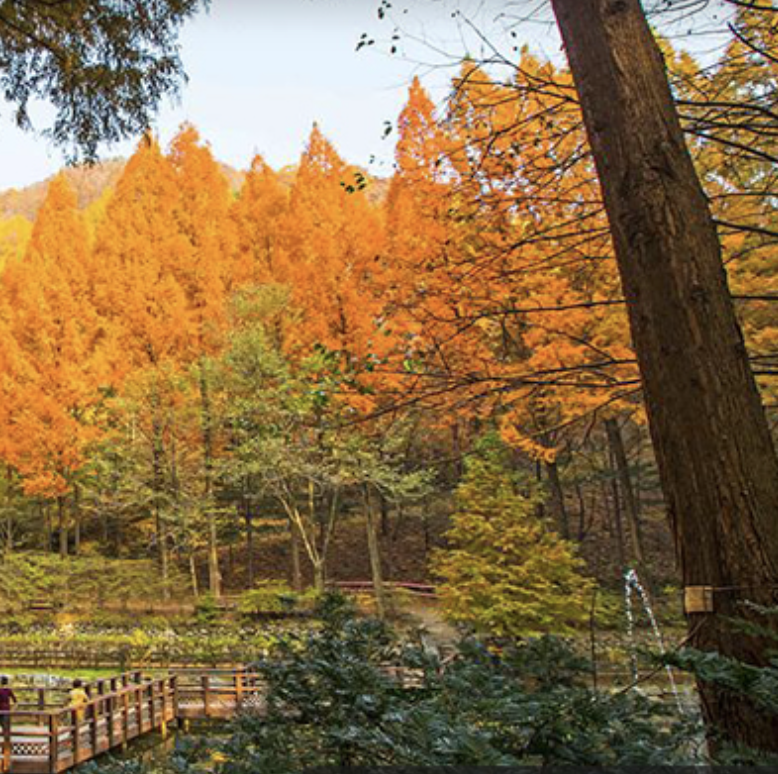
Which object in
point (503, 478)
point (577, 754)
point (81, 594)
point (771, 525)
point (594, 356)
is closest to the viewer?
point (577, 754)

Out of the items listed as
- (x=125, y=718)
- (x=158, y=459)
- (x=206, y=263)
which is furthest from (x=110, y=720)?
(x=206, y=263)

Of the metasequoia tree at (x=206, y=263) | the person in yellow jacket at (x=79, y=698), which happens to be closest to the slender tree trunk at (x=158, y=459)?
the metasequoia tree at (x=206, y=263)

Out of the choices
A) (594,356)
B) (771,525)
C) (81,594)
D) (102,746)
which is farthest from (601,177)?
(81,594)

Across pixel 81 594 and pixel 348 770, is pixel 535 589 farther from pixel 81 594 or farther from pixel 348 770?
pixel 81 594

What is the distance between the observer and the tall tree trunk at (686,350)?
173cm

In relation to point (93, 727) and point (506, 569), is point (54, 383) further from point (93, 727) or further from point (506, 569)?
point (506, 569)

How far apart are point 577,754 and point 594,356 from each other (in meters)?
8.07

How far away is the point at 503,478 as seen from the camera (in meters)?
10.6

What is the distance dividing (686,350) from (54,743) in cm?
939

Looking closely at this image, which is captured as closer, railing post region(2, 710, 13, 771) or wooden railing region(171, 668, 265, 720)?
railing post region(2, 710, 13, 771)

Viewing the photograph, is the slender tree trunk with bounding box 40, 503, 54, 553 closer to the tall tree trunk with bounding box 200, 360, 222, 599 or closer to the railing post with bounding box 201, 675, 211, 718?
the tall tree trunk with bounding box 200, 360, 222, 599

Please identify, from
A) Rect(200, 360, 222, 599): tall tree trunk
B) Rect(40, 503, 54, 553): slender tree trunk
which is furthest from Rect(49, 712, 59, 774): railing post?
Rect(40, 503, 54, 553): slender tree trunk

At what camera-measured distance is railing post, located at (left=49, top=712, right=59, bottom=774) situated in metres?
8.06

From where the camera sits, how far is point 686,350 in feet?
6.07
